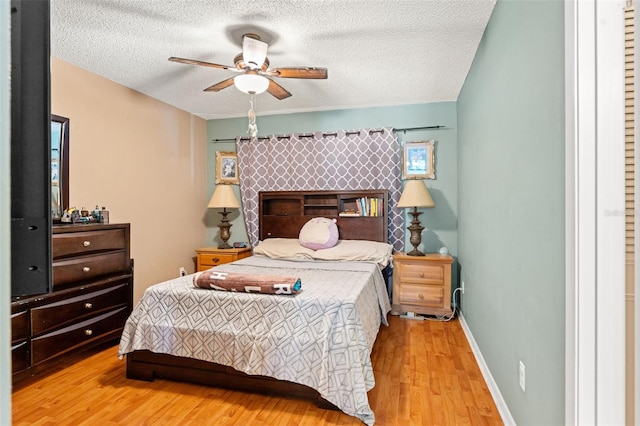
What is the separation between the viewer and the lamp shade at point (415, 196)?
3477 millimetres

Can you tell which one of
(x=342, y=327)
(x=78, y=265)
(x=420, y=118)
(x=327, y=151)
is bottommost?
(x=342, y=327)

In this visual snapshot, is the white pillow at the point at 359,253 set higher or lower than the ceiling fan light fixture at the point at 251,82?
lower

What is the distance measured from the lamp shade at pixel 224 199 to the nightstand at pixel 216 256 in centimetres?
56

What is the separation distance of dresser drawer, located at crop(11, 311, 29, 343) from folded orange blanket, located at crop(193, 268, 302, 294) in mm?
1043

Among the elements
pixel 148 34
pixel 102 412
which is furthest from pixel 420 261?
pixel 148 34

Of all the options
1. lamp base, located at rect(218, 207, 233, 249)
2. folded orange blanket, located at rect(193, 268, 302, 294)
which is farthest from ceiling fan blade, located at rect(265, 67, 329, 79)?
lamp base, located at rect(218, 207, 233, 249)

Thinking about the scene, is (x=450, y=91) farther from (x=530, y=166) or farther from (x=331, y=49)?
(x=530, y=166)

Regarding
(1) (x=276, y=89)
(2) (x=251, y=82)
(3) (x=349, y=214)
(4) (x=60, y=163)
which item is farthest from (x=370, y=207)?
(4) (x=60, y=163)

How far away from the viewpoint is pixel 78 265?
8.18 ft

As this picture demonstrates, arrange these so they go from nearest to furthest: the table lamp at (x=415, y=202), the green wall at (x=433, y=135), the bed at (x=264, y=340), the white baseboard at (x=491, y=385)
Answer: the white baseboard at (x=491, y=385)
the bed at (x=264, y=340)
the table lamp at (x=415, y=202)
the green wall at (x=433, y=135)

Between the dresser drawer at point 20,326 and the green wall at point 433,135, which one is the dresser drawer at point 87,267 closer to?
the dresser drawer at point 20,326

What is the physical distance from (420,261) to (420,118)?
5.56 feet

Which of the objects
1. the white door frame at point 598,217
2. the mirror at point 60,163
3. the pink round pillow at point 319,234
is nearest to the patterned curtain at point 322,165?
the pink round pillow at point 319,234

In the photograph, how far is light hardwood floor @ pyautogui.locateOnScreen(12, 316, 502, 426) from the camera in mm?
1831
